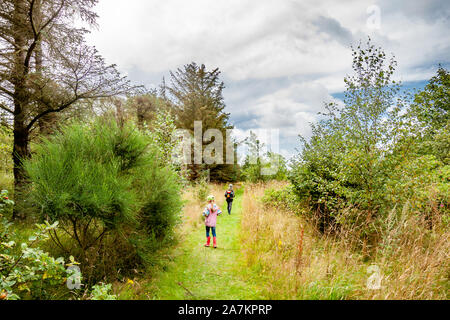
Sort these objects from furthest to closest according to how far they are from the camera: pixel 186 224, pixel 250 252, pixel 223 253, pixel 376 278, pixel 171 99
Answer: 1. pixel 171 99
2. pixel 186 224
3. pixel 223 253
4. pixel 250 252
5. pixel 376 278

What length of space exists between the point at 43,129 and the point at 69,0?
4.59m

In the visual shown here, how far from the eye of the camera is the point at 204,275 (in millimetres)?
4770

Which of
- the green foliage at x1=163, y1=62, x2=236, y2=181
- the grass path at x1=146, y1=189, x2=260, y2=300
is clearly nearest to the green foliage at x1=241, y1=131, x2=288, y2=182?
the green foliage at x1=163, y1=62, x2=236, y2=181

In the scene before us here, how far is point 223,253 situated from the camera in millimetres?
6023

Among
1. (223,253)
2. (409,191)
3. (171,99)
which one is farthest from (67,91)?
(171,99)

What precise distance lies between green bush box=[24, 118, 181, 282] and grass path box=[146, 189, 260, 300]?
2.82ft

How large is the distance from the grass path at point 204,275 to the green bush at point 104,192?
86 centimetres

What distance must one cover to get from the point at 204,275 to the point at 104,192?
2965mm

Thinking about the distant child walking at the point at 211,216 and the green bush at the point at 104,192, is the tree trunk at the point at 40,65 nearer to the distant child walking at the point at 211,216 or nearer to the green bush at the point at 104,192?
the green bush at the point at 104,192

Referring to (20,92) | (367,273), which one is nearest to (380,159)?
(367,273)

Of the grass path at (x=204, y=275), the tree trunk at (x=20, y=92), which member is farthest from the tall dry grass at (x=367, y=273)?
the tree trunk at (x=20, y=92)

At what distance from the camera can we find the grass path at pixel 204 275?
402 cm

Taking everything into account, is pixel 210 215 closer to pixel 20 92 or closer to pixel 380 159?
pixel 380 159
